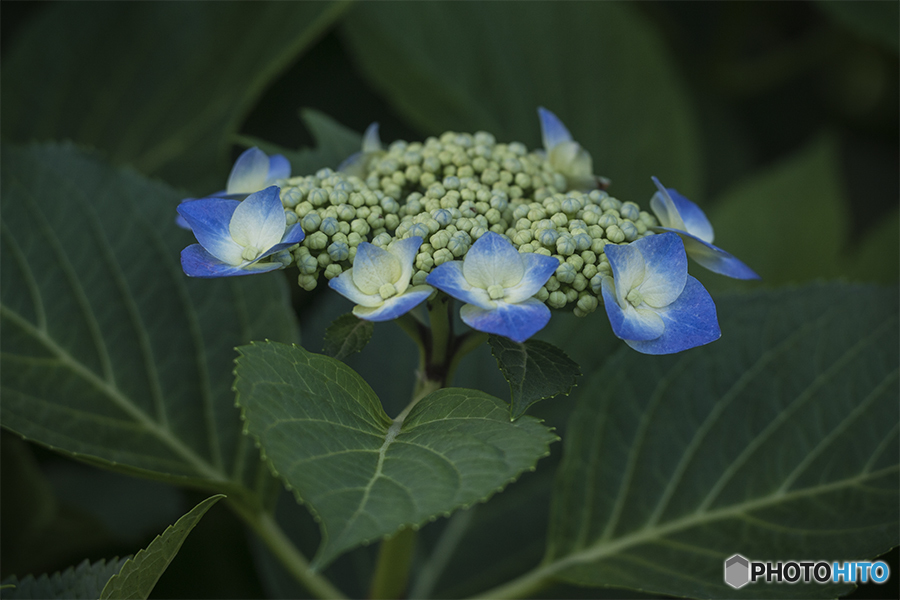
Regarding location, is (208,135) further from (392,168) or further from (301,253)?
(301,253)

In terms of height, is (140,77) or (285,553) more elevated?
(140,77)

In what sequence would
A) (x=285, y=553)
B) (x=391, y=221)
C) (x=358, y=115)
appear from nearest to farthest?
1. (x=391, y=221)
2. (x=285, y=553)
3. (x=358, y=115)

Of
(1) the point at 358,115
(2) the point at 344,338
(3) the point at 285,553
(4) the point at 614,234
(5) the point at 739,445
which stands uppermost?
(1) the point at 358,115

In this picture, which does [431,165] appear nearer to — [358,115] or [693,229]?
[693,229]

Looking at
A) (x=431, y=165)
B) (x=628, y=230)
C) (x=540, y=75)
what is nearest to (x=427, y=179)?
(x=431, y=165)

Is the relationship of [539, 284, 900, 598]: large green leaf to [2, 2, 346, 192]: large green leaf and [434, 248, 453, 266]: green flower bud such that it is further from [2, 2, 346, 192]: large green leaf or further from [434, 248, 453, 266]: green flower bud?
[2, 2, 346, 192]: large green leaf
